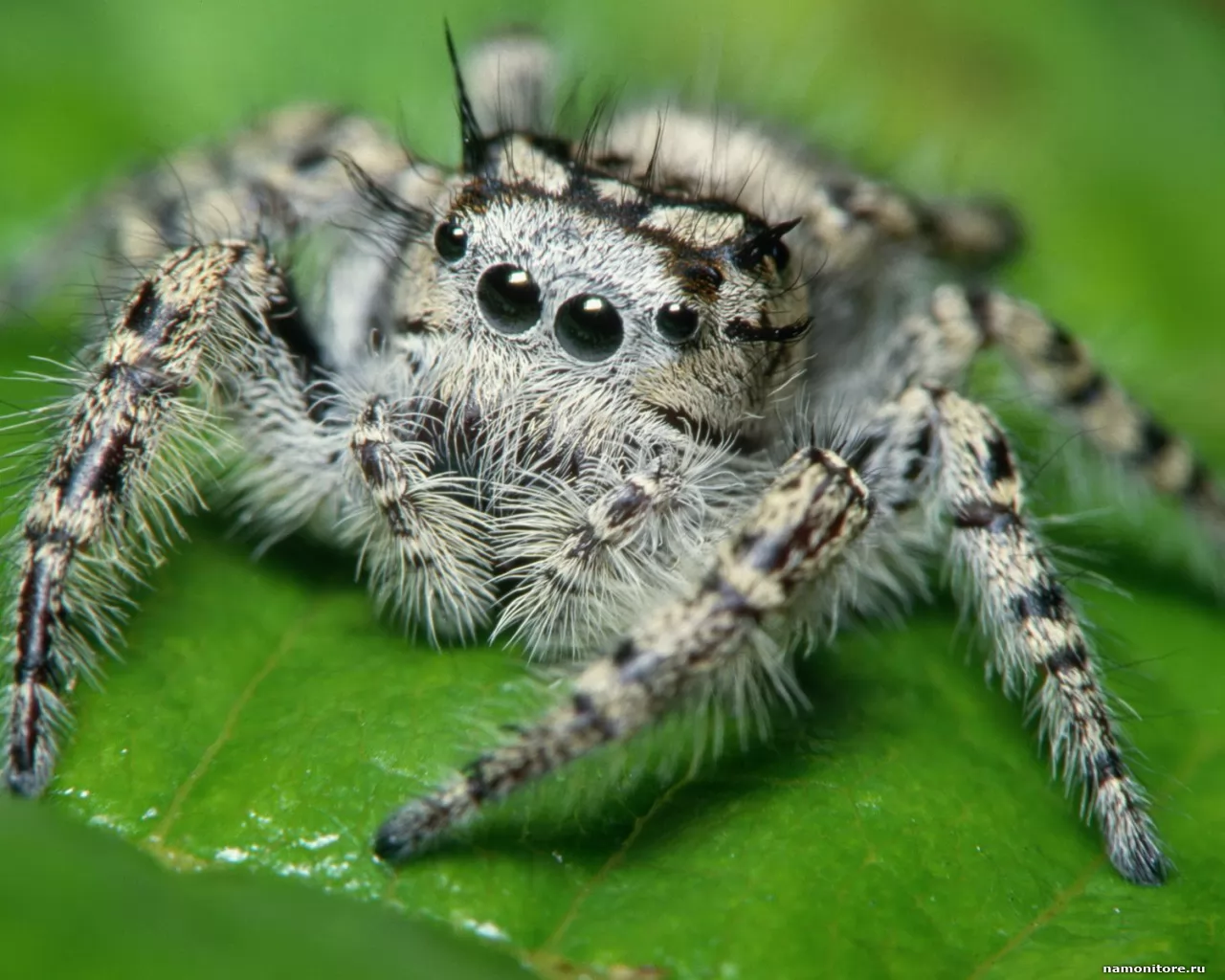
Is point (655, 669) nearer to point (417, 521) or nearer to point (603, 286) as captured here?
point (417, 521)

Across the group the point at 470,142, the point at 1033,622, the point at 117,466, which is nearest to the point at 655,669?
the point at 1033,622

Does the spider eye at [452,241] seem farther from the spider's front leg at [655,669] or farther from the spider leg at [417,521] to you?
the spider's front leg at [655,669]

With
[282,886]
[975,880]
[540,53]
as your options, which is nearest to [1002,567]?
[975,880]

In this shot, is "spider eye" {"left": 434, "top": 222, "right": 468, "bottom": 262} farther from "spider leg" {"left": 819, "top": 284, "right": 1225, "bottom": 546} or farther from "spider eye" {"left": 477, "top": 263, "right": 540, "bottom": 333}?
"spider leg" {"left": 819, "top": 284, "right": 1225, "bottom": 546}

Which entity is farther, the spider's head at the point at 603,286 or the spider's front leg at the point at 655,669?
the spider's head at the point at 603,286

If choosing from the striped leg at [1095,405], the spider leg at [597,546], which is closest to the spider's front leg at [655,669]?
the spider leg at [597,546]

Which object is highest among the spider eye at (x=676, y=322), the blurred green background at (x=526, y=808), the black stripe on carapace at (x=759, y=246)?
the black stripe on carapace at (x=759, y=246)

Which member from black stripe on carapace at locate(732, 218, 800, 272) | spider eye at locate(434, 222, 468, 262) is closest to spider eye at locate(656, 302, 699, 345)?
black stripe on carapace at locate(732, 218, 800, 272)
